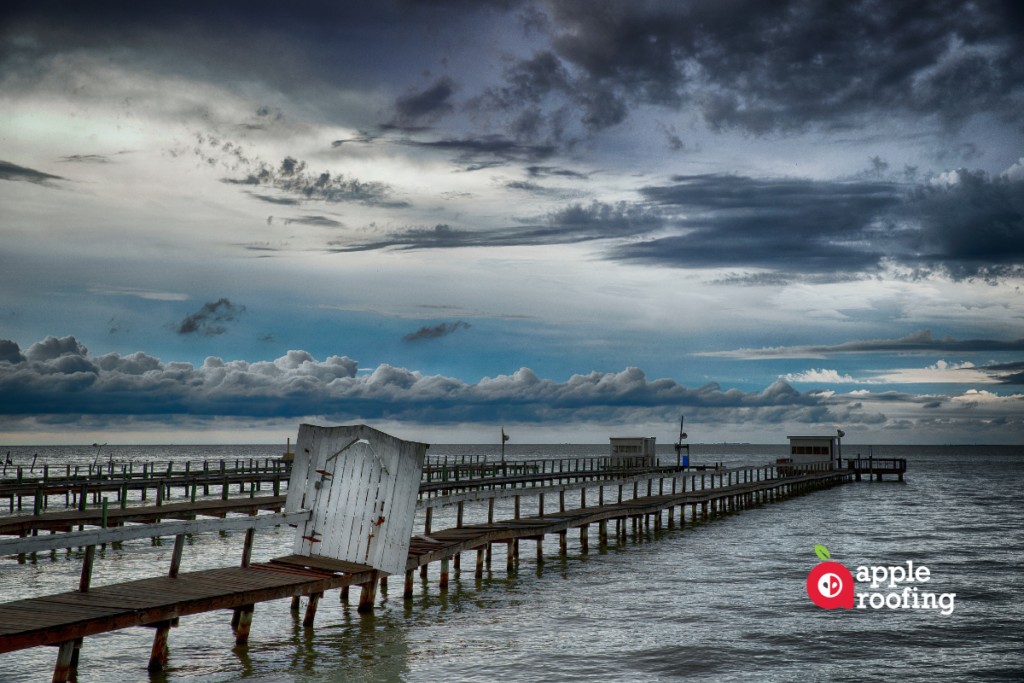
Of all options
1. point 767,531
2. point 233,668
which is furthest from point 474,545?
point 767,531

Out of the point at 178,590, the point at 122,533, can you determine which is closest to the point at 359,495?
the point at 178,590

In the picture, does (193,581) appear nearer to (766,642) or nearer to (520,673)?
(520,673)

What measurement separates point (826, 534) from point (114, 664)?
26.5 metres

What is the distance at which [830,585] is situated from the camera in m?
19.6

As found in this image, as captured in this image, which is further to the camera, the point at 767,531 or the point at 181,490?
the point at 181,490

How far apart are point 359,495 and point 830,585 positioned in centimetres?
1277

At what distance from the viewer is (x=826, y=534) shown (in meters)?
30.7

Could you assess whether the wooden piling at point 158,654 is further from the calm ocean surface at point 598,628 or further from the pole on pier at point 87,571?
the pole on pier at point 87,571

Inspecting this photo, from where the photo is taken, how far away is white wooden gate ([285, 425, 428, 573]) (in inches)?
503

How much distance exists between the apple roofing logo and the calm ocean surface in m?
0.39

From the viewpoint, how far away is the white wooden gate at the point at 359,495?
1277cm

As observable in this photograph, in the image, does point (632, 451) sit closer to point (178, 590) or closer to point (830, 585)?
point (830, 585)

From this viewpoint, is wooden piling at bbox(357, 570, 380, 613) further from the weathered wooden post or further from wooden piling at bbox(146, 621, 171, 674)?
wooden piling at bbox(146, 621, 171, 674)

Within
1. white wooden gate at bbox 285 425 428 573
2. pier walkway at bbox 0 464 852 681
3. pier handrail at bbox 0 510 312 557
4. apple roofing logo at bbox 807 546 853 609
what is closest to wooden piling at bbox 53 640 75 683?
pier walkway at bbox 0 464 852 681
